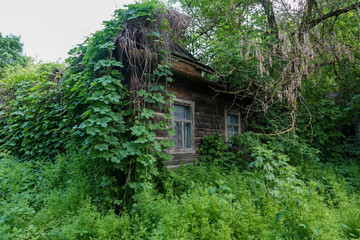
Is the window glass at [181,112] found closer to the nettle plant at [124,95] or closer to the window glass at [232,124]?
the nettle plant at [124,95]

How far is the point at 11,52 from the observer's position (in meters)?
23.3

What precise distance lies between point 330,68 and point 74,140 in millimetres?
9347

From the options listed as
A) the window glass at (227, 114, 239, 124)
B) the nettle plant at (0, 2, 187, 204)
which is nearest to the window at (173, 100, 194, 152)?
the nettle plant at (0, 2, 187, 204)

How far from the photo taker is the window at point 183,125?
5.83 metres

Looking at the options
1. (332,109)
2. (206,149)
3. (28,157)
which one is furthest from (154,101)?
(332,109)

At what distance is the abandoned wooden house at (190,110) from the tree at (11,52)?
2389cm

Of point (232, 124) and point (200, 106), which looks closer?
point (200, 106)

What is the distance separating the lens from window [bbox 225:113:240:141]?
7648 mm

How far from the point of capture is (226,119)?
751 cm

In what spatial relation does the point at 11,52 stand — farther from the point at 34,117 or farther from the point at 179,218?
the point at 179,218

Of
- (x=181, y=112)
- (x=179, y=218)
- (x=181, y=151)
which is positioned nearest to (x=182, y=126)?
(x=181, y=112)

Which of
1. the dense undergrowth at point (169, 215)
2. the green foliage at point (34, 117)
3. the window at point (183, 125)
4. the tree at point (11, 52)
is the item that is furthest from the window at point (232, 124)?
the tree at point (11, 52)

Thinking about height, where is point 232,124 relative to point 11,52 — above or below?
below

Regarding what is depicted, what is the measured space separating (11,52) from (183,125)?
2704cm
